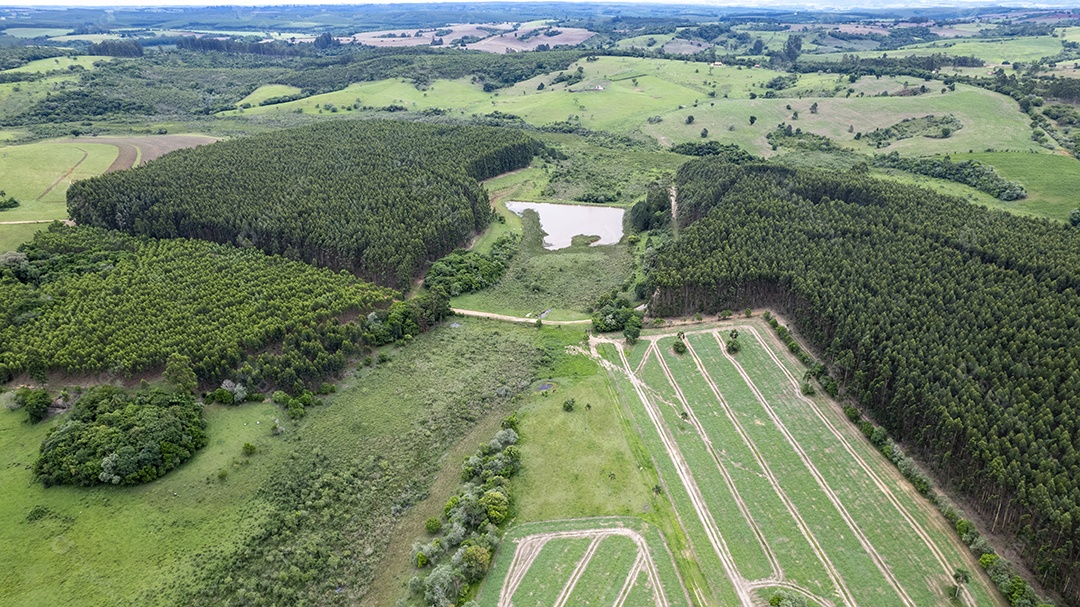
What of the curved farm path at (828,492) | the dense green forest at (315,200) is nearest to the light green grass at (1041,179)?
the curved farm path at (828,492)

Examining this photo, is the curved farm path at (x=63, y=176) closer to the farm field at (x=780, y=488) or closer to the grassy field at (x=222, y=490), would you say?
the grassy field at (x=222, y=490)

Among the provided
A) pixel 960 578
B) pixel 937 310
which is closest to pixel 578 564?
pixel 960 578

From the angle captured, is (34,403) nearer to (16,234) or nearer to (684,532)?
(684,532)

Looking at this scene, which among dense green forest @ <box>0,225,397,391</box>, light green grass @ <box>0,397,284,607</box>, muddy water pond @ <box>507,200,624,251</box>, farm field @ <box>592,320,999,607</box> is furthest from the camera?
muddy water pond @ <box>507,200,624,251</box>

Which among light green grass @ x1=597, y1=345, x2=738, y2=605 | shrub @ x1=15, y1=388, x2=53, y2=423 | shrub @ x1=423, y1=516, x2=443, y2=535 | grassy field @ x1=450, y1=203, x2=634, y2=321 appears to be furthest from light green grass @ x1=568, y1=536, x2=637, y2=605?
shrub @ x1=15, y1=388, x2=53, y2=423

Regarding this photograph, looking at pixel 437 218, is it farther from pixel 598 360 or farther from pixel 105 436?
pixel 105 436

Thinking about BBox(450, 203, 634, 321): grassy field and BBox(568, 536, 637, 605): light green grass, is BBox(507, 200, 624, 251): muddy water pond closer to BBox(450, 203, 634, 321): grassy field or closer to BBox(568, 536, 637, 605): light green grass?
BBox(450, 203, 634, 321): grassy field
